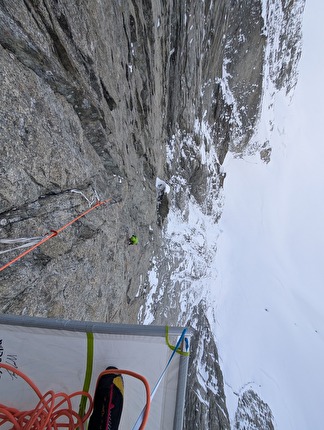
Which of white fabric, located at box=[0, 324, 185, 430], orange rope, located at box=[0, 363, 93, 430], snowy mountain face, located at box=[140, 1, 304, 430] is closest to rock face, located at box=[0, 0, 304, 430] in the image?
snowy mountain face, located at box=[140, 1, 304, 430]

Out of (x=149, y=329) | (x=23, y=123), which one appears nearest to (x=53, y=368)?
(x=149, y=329)

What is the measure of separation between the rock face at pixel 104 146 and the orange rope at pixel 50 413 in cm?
129

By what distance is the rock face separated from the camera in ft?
9.14

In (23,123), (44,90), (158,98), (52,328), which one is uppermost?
(158,98)

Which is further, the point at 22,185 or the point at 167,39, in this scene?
the point at 167,39

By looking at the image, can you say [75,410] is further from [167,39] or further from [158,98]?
[167,39]

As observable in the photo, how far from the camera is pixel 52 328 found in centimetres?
179

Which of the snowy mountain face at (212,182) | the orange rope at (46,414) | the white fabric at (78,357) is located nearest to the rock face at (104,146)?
the snowy mountain face at (212,182)

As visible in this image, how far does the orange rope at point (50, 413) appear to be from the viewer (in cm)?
152

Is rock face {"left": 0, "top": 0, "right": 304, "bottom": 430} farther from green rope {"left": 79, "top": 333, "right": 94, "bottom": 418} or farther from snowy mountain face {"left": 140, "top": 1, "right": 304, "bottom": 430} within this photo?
green rope {"left": 79, "top": 333, "right": 94, "bottom": 418}

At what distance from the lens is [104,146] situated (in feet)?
14.8

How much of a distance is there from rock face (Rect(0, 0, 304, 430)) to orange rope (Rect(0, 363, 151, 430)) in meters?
1.29

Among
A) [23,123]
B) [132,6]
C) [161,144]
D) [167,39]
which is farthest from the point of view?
[161,144]

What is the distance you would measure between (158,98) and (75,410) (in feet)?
23.0
